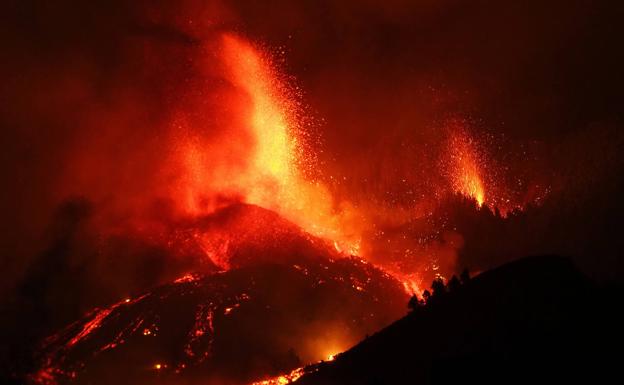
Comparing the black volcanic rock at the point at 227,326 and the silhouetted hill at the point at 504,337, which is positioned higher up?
the black volcanic rock at the point at 227,326

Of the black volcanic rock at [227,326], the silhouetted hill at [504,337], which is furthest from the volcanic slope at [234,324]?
the silhouetted hill at [504,337]

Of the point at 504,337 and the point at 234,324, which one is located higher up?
the point at 234,324

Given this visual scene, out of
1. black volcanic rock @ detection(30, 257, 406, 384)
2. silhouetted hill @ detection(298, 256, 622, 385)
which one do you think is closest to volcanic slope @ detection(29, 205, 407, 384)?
black volcanic rock @ detection(30, 257, 406, 384)

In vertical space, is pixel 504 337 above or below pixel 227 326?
below

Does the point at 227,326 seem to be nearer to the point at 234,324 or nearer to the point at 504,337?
the point at 234,324

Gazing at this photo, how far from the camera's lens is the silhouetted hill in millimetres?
35500

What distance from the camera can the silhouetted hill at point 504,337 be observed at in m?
35.5

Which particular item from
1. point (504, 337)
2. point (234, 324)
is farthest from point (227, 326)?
point (504, 337)

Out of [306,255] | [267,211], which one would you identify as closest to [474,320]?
[306,255]

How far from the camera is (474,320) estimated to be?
47.4 metres

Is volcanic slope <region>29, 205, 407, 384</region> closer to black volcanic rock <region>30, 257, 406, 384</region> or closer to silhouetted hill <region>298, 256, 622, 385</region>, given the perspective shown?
black volcanic rock <region>30, 257, 406, 384</region>

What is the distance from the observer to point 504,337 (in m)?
42.6

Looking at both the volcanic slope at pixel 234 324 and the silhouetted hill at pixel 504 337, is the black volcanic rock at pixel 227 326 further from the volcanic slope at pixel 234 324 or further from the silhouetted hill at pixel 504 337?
the silhouetted hill at pixel 504 337

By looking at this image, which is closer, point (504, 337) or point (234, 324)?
point (504, 337)
